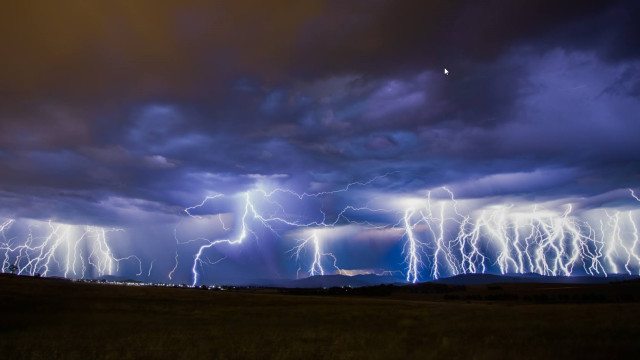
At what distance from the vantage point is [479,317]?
27.5 meters

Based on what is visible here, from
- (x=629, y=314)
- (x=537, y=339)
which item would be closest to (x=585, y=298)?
(x=629, y=314)

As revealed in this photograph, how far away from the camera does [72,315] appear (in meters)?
26.7

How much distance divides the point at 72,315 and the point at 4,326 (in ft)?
19.5

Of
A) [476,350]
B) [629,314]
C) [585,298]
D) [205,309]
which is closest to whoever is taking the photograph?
[476,350]

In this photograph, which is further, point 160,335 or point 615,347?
point 160,335

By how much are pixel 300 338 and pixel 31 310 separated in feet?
67.1

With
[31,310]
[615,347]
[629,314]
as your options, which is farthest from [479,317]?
[31,310]

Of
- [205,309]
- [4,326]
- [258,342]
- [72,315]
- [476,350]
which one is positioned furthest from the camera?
[205,309]

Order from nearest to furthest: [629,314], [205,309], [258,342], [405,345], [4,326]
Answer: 1. [405,345]
2. [258,342]
3. [4,326]
4. [629,314]
5. [205,309]

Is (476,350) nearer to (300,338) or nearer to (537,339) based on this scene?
(537,339)

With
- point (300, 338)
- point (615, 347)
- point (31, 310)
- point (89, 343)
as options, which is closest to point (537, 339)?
point (615, 347)

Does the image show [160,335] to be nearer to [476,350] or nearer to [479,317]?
[476,350]

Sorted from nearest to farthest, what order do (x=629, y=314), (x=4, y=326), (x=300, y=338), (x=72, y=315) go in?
(x=300, y=338) → (x=4, y=326) → (x=629, y=314) → (x=72, y=315)

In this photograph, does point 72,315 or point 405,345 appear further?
point 72,315
